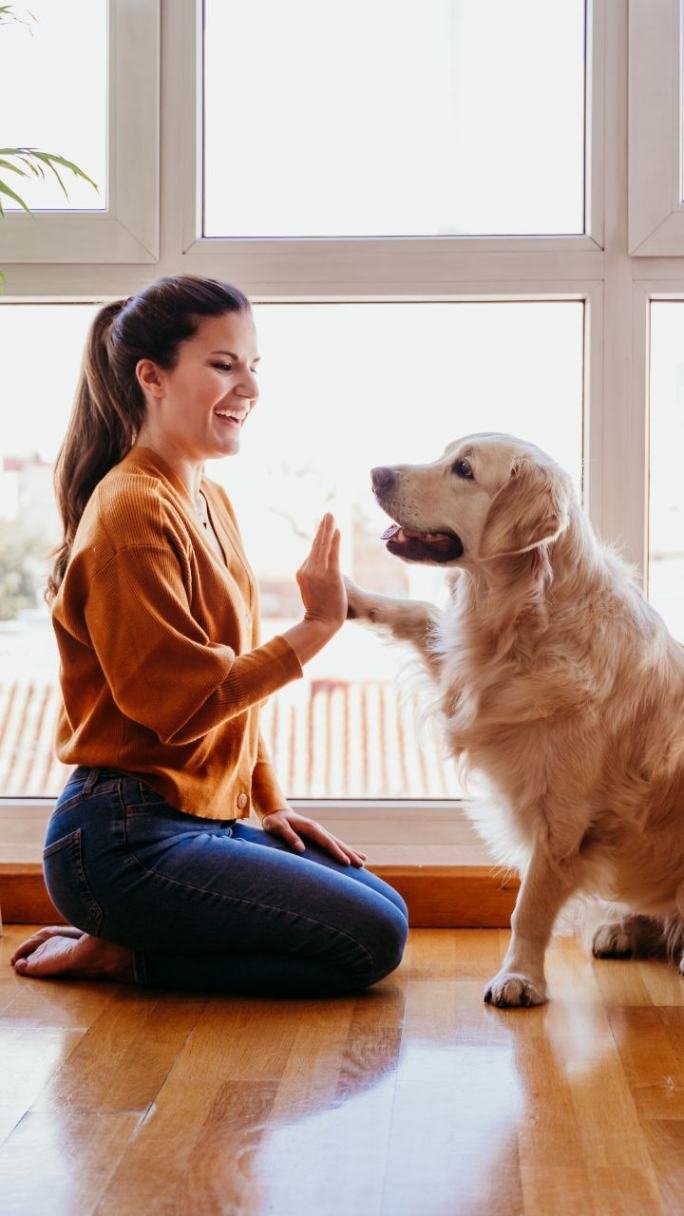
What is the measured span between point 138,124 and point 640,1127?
6.73 feet

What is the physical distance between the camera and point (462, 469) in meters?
2.06

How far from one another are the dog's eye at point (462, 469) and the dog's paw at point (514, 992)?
83 cm

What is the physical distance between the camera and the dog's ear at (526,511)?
6.58 ft

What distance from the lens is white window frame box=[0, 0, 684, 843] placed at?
249cm

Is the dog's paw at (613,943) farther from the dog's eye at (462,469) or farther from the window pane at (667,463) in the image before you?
the dog's eye at (462,469)

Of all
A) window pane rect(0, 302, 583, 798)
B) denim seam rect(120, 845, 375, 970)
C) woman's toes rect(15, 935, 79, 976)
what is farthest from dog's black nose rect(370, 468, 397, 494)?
woman's toes rect(15, 935, 79, 976)

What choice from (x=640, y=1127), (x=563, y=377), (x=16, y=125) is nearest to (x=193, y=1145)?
(x=640, y=1127)

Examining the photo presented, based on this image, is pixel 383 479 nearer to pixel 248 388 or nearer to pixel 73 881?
pixel 248 388

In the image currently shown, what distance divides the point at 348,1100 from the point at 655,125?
1903 mm

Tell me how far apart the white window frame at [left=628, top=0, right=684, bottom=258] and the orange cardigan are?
110 centimetres

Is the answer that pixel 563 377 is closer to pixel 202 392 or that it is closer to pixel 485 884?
pixel 202 392

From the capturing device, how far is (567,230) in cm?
255

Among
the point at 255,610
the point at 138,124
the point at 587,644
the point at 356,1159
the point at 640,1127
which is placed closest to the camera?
the point at 356,1159

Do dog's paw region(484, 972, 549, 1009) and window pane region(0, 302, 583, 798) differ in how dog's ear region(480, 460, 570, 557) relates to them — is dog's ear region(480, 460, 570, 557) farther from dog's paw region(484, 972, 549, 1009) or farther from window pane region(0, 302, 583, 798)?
dog's paw region(484, 972, 549, 1009)
